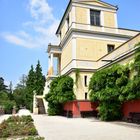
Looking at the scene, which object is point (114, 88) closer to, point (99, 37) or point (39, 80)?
point (99, 37)

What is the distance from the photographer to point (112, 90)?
1656 cm

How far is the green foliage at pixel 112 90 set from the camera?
16.3 m

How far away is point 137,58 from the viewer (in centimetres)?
1467

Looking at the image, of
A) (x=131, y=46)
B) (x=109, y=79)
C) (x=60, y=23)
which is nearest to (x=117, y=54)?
(x=131, y=46)

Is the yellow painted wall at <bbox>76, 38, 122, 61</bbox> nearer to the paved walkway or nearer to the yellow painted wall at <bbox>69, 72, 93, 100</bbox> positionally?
the yellow painted wall at <bbox>69, 72, 93, 100</bbox>

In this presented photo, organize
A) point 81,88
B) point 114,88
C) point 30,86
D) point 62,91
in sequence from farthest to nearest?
point 30,86, point 81,88, point 62,91, point 114,88

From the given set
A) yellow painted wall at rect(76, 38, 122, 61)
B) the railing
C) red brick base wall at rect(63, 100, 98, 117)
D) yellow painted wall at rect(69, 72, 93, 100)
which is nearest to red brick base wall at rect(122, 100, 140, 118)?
red brick base wall at rect(63, 100, 98, 117)

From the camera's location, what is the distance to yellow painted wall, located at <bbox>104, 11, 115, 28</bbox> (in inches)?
1105

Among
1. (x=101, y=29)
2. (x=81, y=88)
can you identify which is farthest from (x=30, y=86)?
(x=81, y=88)

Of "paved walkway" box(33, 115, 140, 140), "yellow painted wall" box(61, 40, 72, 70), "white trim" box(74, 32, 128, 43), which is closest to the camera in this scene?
"paved walkway" box(33, 115, 140, 140)

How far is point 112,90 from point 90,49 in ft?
33.9

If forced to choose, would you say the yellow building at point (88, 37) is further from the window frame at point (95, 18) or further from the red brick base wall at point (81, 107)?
the red brick base wall at point (81, 107)

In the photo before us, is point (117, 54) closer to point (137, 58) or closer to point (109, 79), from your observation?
point (109, 79)

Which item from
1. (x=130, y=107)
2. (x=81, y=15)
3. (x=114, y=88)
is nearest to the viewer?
(x=130, y=107)
